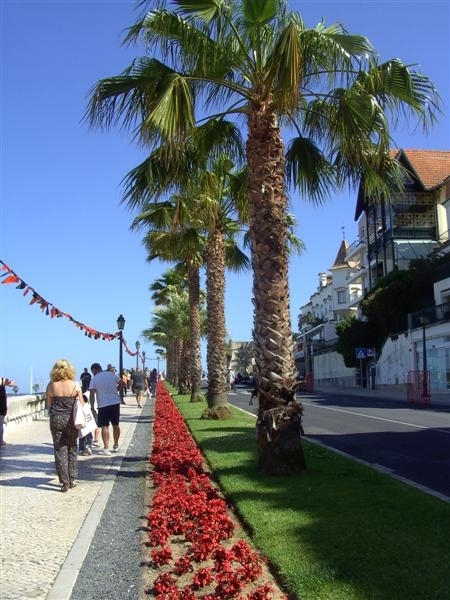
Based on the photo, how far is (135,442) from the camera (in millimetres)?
14656

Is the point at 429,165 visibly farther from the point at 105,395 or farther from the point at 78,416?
the point at 78,416

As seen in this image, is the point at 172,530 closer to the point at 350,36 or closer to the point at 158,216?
the point at 350,36

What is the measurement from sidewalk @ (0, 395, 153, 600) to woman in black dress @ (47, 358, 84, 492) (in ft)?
0.85

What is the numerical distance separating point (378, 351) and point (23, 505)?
4457 cm

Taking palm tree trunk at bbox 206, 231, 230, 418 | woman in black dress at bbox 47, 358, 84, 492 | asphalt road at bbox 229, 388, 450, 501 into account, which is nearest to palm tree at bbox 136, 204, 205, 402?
palm tree trunk at bbox 206, 231, 230, 418

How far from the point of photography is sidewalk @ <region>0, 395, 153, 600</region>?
5230mm

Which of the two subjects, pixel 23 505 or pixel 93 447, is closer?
pixel 23 505

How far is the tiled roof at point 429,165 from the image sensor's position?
53.1 m

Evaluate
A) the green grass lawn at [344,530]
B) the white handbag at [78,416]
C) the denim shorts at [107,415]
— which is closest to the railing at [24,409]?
the denim shorts at [107,415]

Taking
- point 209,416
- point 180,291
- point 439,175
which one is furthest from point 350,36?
point 439,175

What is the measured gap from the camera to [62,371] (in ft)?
30.7

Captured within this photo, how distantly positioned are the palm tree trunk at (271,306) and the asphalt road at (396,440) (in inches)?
66.1

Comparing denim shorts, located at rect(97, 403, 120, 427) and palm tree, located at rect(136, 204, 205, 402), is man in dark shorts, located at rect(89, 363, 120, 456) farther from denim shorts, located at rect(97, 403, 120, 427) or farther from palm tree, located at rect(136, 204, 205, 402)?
palm tree, located at rect(136, 204, 205, 402)

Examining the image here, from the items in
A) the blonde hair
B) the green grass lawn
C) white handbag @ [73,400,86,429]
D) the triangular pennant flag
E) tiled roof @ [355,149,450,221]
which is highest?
tiled roof @ [355,149,450,221]
